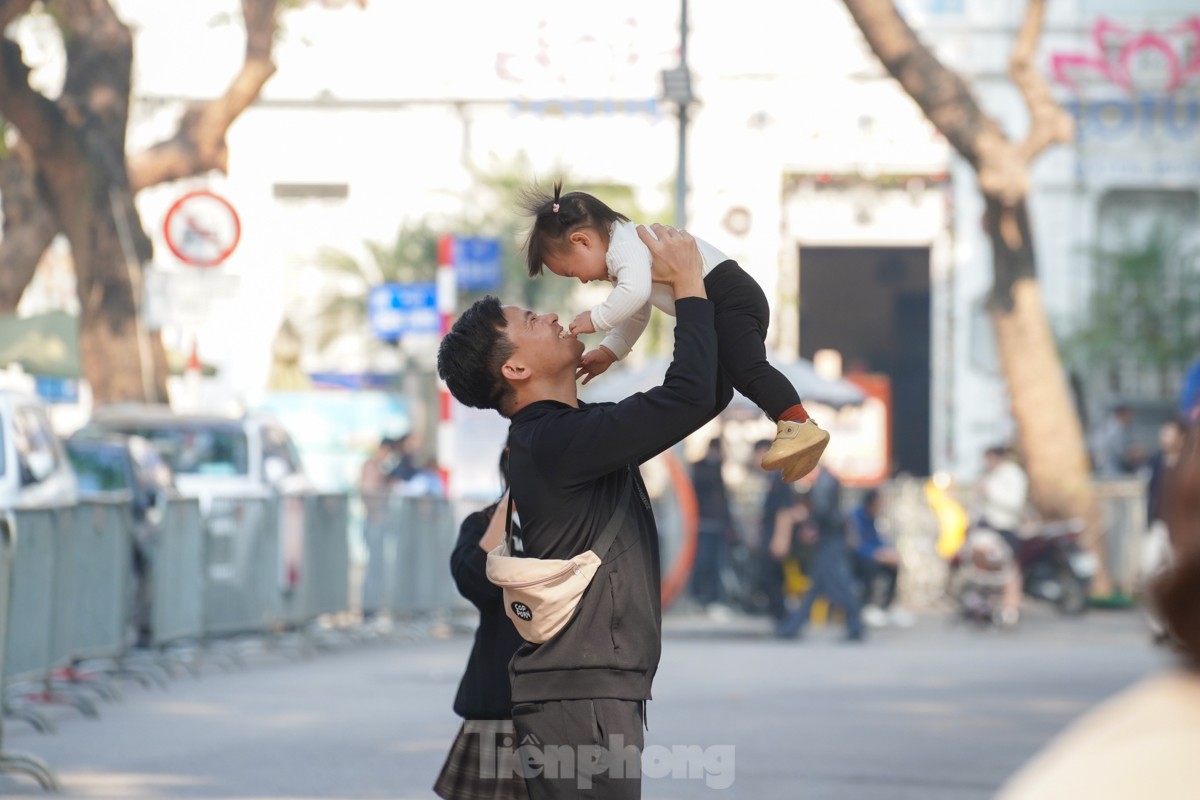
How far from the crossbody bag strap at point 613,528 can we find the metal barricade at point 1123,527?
1900 centimetres

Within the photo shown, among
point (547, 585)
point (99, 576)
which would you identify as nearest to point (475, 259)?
point (99, 576)

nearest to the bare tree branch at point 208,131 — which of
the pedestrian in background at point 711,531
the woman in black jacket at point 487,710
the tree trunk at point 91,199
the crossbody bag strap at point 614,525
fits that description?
the tree trunk at point 91,199

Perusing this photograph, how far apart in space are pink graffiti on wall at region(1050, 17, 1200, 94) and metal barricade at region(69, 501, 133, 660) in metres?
26.8

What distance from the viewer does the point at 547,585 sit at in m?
4.19

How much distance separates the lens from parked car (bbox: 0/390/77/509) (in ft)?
44.1

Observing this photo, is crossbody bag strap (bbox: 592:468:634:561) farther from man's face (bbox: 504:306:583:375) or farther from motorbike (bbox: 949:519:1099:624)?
motorbike (bbox: 949:519:1099:624)

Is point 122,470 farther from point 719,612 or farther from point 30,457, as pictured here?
point 719,612

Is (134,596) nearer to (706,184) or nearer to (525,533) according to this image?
(525,533)

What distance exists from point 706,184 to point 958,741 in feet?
90.5

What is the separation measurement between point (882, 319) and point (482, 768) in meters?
36.3

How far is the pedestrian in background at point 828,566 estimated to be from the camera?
60.1 feet

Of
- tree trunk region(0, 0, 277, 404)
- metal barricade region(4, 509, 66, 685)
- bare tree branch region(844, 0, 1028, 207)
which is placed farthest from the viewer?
bare tree branch region(844, 0, 1028, 207)

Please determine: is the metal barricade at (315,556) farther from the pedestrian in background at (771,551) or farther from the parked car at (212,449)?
the pedestrian in background at (771,551)

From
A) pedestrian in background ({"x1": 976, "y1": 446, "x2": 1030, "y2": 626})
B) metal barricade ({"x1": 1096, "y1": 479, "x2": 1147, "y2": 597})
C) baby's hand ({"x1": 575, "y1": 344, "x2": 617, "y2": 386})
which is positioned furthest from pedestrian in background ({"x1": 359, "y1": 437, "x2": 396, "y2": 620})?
baby's hand ({"x1": 575, "y1": 344, "x2": 617, "y2": 386})
